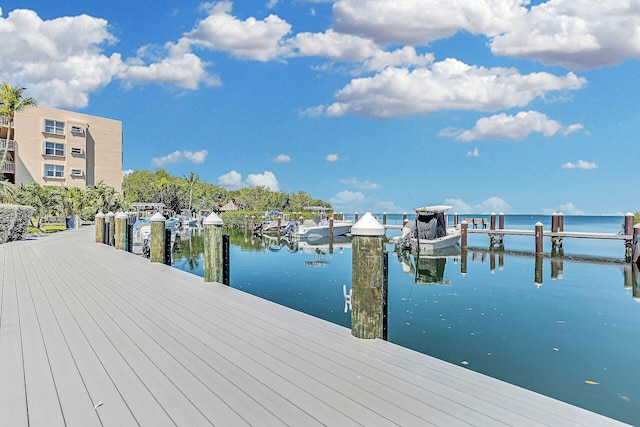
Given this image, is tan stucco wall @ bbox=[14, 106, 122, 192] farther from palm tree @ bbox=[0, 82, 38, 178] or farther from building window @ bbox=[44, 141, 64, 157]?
palm tree @ bbox=[0, 82, 38, 178]

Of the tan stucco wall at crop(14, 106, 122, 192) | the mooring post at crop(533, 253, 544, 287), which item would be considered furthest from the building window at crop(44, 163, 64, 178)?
the mooring post at crop(533, 253, 544, 287)

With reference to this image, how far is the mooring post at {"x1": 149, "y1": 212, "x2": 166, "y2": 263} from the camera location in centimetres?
1068

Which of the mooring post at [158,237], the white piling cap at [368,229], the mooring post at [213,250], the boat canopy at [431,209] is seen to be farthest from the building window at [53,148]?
the white piling cap at [368,229]

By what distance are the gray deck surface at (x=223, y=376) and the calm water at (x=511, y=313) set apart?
266cm

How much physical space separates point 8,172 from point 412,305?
129 feet

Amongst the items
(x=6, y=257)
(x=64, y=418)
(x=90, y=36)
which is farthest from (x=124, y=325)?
(x=90, y=36)

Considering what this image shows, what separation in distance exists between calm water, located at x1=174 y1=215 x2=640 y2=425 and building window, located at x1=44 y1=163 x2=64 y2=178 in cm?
2708

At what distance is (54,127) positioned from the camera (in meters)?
39.4

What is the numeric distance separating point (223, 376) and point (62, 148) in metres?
44.2

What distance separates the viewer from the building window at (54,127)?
128 feet

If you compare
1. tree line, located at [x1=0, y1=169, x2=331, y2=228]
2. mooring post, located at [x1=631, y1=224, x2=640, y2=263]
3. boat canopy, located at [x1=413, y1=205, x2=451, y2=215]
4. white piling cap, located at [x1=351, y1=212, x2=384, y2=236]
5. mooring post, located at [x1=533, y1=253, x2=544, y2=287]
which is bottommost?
mooring post, located at [x1=533, y1=253, x2=544, y2=287]

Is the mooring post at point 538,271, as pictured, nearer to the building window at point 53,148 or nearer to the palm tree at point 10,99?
the palm tree at point 10,99

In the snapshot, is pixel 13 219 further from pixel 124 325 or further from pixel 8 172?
pixel 8 172

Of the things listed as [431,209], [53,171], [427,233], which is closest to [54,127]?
[53,171]
